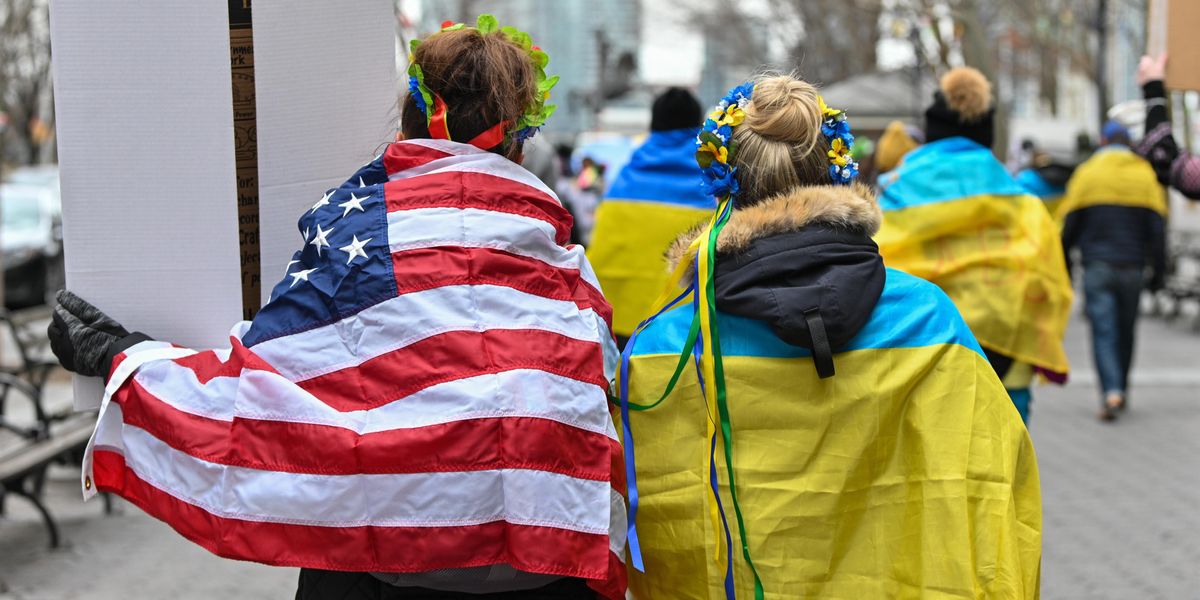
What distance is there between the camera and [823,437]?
2898 mm

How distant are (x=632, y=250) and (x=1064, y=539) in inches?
105

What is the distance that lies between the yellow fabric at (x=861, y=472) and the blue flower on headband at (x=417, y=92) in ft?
2.73

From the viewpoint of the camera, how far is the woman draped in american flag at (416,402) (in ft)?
8.55

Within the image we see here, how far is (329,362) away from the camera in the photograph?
2689 millimetres

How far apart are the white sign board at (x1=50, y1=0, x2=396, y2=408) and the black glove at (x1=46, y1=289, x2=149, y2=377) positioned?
4cm

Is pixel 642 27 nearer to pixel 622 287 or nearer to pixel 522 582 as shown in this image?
pixel 622 287

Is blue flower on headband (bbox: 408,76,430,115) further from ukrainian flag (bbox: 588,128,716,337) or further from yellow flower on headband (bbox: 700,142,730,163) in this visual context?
ukrainian flag (bbox: 588,128,716,337)

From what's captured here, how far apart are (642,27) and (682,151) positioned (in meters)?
42.0

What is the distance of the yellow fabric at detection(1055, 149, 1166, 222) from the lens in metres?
10.6

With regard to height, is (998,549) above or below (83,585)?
above

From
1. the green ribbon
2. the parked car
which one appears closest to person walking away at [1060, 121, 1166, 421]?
the green ribbon

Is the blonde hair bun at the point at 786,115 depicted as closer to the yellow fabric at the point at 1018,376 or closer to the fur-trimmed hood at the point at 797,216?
the fur-trimmed hood at the point at 797,216

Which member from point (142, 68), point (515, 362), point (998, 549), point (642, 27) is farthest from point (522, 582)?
point (642, 27)

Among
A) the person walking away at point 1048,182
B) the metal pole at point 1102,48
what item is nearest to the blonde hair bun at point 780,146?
the person walking away at point 1048,182
